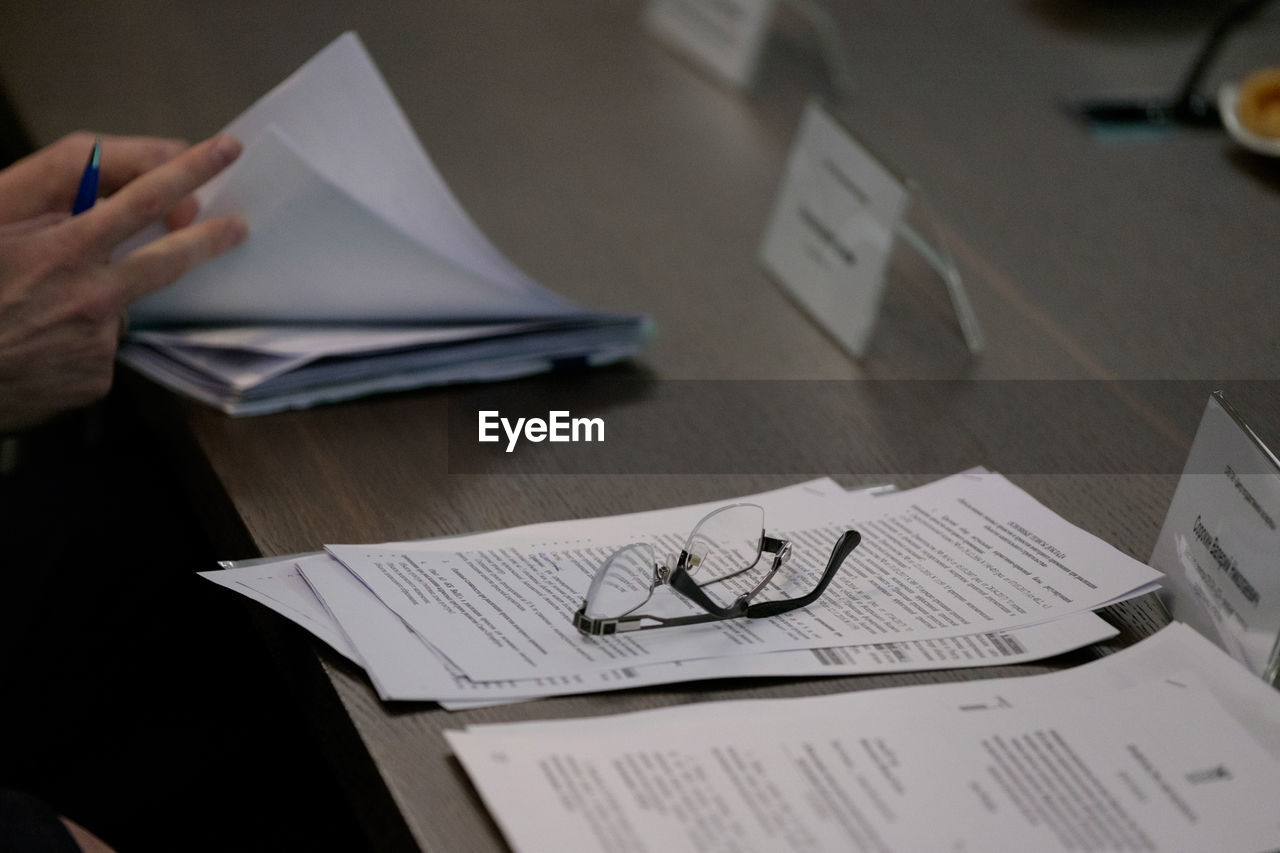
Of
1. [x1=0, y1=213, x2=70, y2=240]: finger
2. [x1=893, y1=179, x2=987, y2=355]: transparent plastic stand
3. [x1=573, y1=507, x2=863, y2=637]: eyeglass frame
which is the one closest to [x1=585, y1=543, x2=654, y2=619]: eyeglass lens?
[x1=573, y1=507, x2=863, y2=637]: eyeglass frame

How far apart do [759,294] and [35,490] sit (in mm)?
953

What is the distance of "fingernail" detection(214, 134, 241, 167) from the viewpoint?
0.86 meters

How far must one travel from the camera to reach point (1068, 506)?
0.77m

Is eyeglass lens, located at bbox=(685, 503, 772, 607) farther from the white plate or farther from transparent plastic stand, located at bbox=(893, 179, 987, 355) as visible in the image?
the white plate

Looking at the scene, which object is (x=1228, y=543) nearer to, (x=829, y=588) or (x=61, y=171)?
(x=829, y=588)

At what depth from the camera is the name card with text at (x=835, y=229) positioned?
3.08 ft

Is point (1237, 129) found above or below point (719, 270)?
above

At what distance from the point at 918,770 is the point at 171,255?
1.98 feet

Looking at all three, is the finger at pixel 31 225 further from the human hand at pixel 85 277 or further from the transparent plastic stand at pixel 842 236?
the transparent plastic stand at pixel 842 236

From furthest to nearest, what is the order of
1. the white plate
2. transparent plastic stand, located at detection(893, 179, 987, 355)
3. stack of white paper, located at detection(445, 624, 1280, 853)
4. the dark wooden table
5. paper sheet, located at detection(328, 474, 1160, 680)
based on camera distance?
1. the white plate
2. transparent plastic stand, located at detection(893, 179, 987, 355)
3. the dark wooden table
4. paper sheet, located at detection(328, 474, 1160, 680)
5. stack of white paper, located at detection(445, 624, 1280, 853)

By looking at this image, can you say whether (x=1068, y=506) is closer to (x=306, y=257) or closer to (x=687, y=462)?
(x=687, y=462)

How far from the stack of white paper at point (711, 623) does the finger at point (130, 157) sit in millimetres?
434

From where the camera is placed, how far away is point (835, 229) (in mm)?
1000

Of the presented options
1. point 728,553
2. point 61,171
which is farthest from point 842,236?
point 61,171
